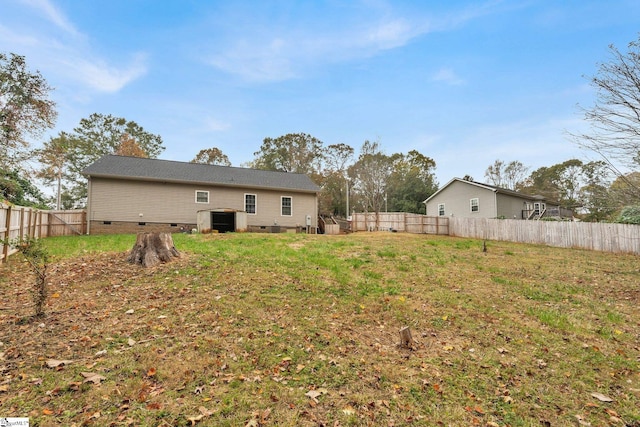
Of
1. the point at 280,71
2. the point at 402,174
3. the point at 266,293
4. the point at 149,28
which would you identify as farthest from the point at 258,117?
the point at 402,174

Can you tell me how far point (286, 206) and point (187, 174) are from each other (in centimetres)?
642

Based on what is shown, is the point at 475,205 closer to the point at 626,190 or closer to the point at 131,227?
the point at 626,190

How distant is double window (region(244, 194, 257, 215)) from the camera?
18.8 meters

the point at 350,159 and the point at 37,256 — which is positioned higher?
the point at 350,159

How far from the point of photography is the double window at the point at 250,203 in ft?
61.8

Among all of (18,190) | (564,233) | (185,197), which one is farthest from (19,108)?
(564,233)

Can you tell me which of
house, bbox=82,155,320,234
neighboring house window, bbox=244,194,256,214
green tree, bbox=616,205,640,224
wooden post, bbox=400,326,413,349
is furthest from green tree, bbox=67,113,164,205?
green tree, bbox=616,205,640,224

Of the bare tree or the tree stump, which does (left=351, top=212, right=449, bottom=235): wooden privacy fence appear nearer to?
the bare tree

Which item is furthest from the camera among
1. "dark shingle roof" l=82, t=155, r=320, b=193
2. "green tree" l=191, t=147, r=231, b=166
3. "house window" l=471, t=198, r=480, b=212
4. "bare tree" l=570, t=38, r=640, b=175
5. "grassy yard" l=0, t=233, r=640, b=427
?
"green tree" l=191, t=147, r=231, b=166

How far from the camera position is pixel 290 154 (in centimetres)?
3825

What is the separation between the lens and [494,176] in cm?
4375

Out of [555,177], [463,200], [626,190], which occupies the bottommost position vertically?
[626,190]

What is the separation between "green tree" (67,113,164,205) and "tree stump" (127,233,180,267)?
27.0m

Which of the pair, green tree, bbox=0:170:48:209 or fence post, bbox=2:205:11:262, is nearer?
fence post, bbox=2:205:11:262
